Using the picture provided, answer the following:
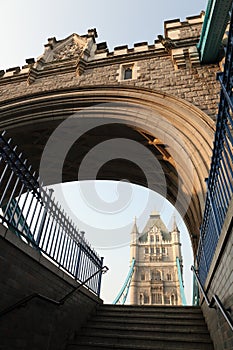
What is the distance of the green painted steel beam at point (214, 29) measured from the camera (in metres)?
4.76

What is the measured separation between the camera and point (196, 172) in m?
4.28

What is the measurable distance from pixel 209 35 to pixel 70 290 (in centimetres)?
625

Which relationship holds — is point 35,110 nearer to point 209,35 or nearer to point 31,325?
point 209,35

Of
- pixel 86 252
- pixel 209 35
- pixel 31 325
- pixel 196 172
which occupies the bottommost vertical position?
pixel 31 325

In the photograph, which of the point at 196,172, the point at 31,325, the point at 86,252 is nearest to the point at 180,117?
the point at 196,172

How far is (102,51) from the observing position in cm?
825

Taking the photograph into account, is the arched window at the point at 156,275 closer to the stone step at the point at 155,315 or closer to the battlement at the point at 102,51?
the stone step at the point at 155,315

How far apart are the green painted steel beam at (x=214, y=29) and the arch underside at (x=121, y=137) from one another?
1569 mm

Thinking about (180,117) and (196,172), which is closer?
(196,172)

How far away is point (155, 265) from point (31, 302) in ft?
202

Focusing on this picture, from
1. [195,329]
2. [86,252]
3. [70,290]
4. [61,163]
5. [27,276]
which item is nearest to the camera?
[27,276]

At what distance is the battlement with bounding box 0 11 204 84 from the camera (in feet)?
21.6

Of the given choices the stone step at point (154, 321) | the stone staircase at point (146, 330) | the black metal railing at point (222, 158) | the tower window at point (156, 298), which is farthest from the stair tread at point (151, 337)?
the tower window at point (156, 298)

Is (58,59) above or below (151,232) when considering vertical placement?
below
